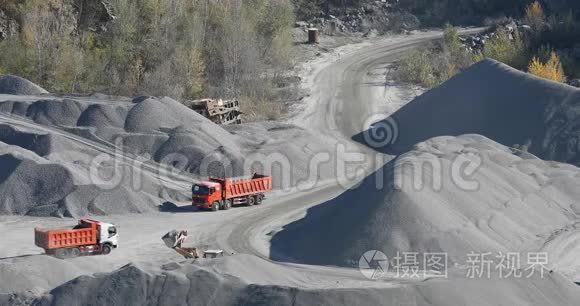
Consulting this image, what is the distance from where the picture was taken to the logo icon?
101ft

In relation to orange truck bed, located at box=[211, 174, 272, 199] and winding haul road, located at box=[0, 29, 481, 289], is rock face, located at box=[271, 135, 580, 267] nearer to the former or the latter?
winding haul road, located at box=[0, 29, 481, 289]

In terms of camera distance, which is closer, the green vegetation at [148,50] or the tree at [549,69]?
the tree at [549,69]

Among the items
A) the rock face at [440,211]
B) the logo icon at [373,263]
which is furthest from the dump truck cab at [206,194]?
the logo icon at [373,263]

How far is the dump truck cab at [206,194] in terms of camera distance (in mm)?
37875

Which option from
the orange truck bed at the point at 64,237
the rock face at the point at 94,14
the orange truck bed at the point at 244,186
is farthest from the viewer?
the rock face at the point at 94,14

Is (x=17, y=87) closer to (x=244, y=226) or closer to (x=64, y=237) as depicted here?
(x=244, y=226)

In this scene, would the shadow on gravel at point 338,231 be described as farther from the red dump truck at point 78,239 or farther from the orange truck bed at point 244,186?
the red dump truck at point 78,239

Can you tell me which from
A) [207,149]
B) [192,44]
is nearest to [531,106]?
[207,149]

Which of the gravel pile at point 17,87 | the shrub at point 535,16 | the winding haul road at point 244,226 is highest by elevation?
the shrub at point 535,16

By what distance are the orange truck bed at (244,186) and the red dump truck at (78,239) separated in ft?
21.6

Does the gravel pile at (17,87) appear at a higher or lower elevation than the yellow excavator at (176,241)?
higher

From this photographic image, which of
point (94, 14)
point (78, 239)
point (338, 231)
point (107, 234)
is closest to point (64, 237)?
point (78, 239)

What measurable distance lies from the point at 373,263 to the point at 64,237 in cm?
958

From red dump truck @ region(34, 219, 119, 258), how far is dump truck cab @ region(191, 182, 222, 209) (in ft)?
18.4
